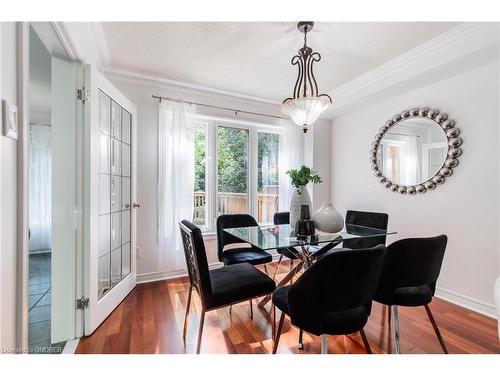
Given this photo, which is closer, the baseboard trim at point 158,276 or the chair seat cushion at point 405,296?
the chair seat cushion at point 405,296

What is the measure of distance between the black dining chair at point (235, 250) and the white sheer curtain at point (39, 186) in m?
3.33

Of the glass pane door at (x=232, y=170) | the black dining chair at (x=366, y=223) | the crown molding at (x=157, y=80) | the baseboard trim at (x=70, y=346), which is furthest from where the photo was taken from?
the glass pane door at (x=232, y=170)

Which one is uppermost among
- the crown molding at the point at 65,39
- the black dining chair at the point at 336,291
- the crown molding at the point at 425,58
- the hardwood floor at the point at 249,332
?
the crown molding at the point at 425,58

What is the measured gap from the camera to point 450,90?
2346mm

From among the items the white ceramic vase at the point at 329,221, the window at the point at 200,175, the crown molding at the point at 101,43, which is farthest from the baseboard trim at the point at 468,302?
the crown molding at the point at 101,43

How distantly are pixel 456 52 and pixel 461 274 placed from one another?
6.76 feet

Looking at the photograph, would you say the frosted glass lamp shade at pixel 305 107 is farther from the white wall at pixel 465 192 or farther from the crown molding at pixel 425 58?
the white wall at pixel 465 192

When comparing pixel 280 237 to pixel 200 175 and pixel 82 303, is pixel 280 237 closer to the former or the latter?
pixel 82 303

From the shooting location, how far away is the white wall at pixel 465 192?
6.78 feet

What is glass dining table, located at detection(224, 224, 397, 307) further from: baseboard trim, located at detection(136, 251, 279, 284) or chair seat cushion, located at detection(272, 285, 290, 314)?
baseboard trim, located at detection(136, 251, 279, 284)

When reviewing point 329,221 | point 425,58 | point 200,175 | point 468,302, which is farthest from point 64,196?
point 468,302

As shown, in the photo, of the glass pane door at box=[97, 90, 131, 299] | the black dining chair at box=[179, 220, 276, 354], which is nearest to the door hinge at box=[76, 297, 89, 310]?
the glass pane door at box=[97, 90, 131, 299]

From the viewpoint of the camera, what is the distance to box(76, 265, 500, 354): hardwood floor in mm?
1624
